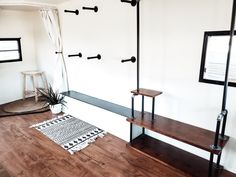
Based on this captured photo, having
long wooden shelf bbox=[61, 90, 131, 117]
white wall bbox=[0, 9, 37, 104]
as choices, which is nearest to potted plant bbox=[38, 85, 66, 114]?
long wooden shelf bbox=[61, 90, 131, 117]

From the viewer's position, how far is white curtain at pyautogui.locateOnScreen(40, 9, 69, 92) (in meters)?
3.49

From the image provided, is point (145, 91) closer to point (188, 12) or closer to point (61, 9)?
point (188, 12)

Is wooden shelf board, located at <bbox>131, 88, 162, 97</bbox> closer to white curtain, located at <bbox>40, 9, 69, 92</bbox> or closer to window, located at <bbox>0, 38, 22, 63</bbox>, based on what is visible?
white curtain, located at <bbox>40, 9, 69, 92</bbox>

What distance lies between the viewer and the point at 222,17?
178 cm

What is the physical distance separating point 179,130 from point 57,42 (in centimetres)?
273

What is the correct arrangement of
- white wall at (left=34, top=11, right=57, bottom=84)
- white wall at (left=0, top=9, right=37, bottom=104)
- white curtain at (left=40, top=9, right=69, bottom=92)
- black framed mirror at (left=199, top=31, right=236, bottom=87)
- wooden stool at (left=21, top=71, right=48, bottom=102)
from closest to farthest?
black framed mirror at (left=199, top=31, right=236, bottom=87), white curtain at (left=40, top=9, right=69, bottom=92), white wall at (left=0, top=9, right=37, bottom=104), white wall at (left=34, top=11, right=57, bottom=84), wooden stool at (left=21, top=71, right=48, bottom=102)

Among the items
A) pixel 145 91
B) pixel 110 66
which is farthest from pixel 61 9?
pixel 145 91

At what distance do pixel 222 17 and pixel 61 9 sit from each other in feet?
9.07

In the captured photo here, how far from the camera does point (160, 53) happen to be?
2314 mm

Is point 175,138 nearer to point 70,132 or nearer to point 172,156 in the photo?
point 172,156

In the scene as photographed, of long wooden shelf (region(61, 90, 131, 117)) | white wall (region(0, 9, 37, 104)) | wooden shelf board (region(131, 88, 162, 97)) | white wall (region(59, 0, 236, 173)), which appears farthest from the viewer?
white wall (region(0, 9, 37, 104))

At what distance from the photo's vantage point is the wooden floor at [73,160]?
2049mm

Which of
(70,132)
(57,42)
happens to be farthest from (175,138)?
(57,42)

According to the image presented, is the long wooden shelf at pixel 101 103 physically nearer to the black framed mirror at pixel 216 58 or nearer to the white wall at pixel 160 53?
the white wall at pixel 160 53
